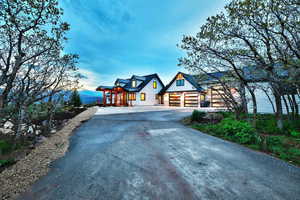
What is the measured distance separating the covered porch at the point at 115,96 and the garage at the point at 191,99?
9.58 meters

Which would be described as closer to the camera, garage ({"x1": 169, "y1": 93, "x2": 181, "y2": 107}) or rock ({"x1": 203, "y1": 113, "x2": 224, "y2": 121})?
rock ({"x1": 203, "y1": 113, "x2": 224, "y2": 121})

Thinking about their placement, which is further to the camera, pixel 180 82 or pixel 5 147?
pixel 180 82

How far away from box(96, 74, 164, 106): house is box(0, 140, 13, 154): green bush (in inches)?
602

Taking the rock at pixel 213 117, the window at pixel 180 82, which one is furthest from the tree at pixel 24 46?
the window at pixel 180 82

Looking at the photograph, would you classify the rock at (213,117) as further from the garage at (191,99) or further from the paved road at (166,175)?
the garage at (191,99)

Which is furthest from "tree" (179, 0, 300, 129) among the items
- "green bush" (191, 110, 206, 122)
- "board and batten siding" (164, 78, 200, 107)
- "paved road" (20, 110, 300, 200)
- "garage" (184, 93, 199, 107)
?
"board and batten siding" (164, 78, 200, 107)

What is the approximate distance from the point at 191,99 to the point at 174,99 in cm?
287

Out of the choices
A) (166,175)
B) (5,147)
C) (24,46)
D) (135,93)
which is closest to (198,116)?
(166,175)

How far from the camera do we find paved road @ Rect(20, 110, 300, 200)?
5.31ft

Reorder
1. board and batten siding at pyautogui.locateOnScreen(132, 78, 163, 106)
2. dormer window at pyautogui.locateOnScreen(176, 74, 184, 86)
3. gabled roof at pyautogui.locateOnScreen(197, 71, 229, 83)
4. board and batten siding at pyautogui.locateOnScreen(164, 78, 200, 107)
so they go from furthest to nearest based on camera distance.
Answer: board and batten siding at pyautogui.locateOnScreen(132, 78, 163, 106)
dormer window at pyautogui.locateOnScreen(176, 74, 184, 86)
board and batten siding at pyautogui.locateOnScreen(164, 78, 200, 107)
gabled roof at pyautogui.locateOnScreen(197, 71, 229, 83)

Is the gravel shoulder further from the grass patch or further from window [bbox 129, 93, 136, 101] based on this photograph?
window [bbox 129, 93, 136, 101]

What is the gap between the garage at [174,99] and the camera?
18859 mm

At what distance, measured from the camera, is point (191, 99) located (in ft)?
57.4

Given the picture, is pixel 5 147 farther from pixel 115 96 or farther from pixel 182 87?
pixel 182 87
